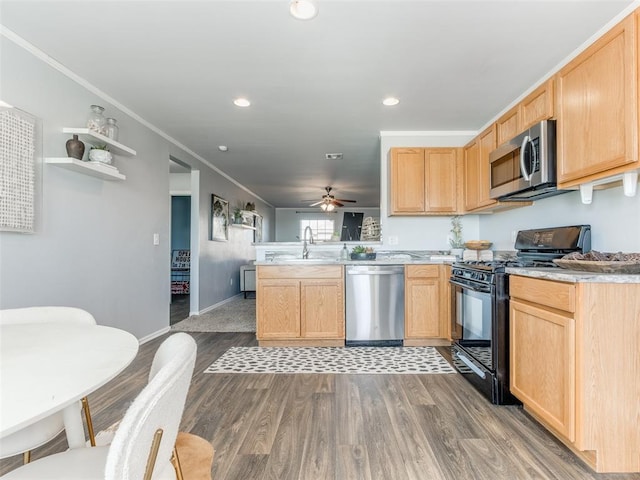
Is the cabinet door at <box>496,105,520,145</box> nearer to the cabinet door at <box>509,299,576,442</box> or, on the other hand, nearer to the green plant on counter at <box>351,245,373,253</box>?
the cabinet door at <box>509,299,576,442</box>

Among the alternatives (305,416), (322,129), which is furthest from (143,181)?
(305,416)

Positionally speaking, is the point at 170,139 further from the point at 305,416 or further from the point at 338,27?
the point at 305,416

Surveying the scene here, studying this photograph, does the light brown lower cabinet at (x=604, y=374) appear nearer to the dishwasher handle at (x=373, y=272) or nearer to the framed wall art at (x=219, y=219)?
the dishwasher handle at (x=373, y=272)

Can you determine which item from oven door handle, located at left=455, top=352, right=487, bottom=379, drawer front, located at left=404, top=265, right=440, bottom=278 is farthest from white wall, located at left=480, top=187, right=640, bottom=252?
oven door handle, located at left=455, top=352, right=487, bottom=379

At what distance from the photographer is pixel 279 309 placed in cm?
356

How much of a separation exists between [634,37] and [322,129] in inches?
109

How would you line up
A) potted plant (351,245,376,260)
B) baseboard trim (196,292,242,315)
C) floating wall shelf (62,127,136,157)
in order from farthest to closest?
baseboard trim (196,292,242,315)
potted plant (351,245,376,260)
floating wall shelf (62,127,136,157)

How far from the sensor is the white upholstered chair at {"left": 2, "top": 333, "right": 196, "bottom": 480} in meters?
0.61

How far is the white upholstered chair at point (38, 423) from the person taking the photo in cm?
104

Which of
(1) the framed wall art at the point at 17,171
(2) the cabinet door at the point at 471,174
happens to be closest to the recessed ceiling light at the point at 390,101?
(2) the cabinet door at the point at 471,174

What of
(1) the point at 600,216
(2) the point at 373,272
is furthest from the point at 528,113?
(2) the point at 373,272

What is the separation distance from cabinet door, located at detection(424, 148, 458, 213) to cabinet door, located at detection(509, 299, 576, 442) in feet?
6.29

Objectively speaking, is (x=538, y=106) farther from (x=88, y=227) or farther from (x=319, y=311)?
(x=88, y=227)

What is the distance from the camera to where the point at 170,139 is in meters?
4.29
